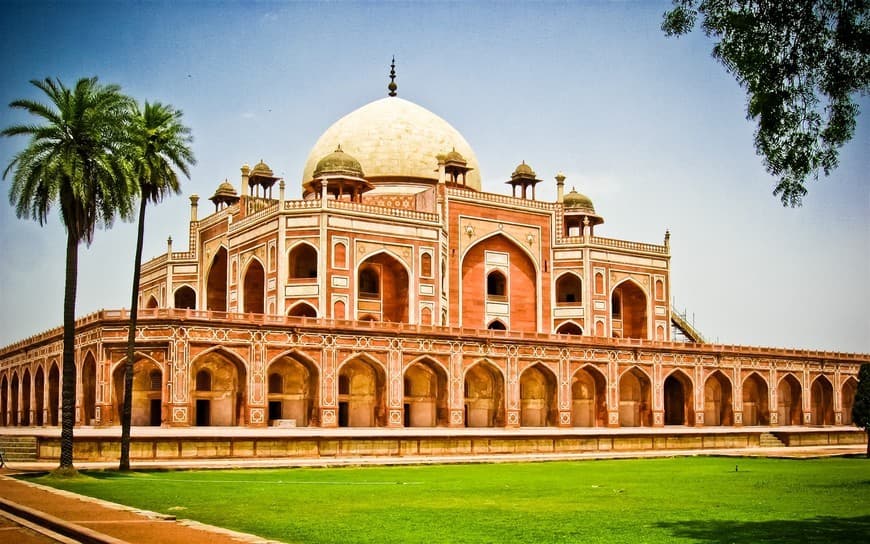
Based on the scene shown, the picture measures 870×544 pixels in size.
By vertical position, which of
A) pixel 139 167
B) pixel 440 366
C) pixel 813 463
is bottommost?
pixel 813 463

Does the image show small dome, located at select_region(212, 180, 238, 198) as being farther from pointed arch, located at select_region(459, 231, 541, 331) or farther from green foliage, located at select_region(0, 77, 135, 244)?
green foliage, located at select_region(0, 77, 135, 244)

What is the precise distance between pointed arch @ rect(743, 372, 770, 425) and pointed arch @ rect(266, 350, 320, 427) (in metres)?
19.9

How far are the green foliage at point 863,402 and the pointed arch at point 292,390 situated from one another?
1662cm

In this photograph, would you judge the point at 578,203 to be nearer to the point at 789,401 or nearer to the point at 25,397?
the point at 789,401

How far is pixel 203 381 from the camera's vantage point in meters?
36.0

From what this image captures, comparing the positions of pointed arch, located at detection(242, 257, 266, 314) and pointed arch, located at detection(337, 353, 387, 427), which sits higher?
pointed arch, located at detection(242, 257, 266, 314)

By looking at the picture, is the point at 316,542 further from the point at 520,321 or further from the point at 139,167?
the point at 520,321

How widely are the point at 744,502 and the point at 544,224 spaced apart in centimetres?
3515

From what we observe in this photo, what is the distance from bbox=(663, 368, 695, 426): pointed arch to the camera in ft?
147

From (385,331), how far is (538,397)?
787cm

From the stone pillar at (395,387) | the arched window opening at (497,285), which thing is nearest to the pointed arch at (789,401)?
the arched window opening at (497,285)

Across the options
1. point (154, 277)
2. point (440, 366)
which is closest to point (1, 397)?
point (154, 277)

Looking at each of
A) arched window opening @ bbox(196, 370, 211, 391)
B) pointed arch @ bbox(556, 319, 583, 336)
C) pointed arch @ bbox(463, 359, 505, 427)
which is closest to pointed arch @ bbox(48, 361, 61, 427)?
arched window opening @ bbox(196, 370, 211, 391)

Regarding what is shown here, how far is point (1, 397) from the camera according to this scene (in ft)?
157
